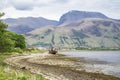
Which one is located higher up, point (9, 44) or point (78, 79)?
point (9, 44)

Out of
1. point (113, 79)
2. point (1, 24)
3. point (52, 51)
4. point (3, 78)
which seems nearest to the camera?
point (3, 78)

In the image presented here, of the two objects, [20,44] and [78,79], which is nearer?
[78,79]

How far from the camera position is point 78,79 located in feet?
124

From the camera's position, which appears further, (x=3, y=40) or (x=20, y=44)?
(x=20, y=44)

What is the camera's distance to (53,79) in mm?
34469

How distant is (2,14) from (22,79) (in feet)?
97.6

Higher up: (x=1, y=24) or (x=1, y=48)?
(x=1, y=24)

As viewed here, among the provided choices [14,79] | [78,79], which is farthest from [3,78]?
[78,79]

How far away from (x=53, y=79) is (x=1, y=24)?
2472cm

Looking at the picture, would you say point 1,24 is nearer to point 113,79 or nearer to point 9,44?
point 9,44

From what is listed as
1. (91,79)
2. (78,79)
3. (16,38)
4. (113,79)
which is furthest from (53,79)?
(16,38)

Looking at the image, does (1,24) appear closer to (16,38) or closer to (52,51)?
(16,38)

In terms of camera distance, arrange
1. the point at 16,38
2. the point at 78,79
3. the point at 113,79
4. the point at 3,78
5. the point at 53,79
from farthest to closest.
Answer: the point at 16,38 < the point at 113,79 < the point at 78,79 < the point at 53,79 < the point at 3,78

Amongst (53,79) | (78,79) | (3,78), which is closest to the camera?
(3,78)
